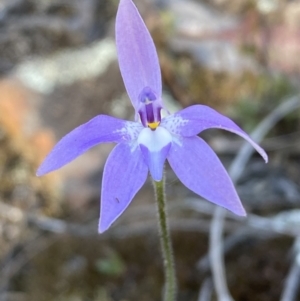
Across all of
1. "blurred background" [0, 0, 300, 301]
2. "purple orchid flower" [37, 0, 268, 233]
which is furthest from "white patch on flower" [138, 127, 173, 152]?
"blurred background" [0, 0, 300, 301]

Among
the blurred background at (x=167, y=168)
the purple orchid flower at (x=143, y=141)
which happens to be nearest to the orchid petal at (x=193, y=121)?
the purple orchid flower at (x=143, y=141)

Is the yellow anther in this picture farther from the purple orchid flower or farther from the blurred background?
the blurred background

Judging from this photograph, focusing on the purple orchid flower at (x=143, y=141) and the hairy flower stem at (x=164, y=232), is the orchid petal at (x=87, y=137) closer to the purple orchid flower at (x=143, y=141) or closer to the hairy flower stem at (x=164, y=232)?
the purple orchid flower at (x=143, y=141)

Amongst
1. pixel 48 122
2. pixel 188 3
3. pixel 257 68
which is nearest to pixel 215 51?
pixel 257 68

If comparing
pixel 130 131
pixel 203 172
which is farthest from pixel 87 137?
pixel 203 172

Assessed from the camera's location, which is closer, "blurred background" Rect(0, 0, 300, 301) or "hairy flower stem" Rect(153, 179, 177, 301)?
"hairy flower stem" Rect(153, 179, 177, 301)

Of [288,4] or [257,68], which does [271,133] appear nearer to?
[257,68]

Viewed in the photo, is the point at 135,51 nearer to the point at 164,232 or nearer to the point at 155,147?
the point at 155,147

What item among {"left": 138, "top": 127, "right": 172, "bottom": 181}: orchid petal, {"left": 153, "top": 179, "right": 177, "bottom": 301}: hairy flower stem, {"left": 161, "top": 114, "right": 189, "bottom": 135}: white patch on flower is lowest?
{"left": 153, "top": 179, "right": 177, "bottom": 301}: hairy flower stem
